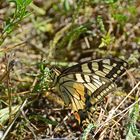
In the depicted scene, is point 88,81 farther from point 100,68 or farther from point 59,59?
point 59,59

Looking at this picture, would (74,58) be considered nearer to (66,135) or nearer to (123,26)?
(123,26)

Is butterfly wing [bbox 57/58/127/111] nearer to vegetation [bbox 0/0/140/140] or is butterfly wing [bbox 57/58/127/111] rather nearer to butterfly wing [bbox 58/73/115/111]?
butterfly wing [bbox 58/73/115/111]

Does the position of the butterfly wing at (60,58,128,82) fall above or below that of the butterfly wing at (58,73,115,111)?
above

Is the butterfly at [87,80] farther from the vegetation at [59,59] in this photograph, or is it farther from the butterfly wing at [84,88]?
the vegetation at [59,59]

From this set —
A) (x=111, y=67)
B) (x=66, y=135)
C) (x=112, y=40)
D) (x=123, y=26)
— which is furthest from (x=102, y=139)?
(x=123, y=26)

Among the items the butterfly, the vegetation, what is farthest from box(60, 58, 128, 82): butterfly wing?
the vegetation

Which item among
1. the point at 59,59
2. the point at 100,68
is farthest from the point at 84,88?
the point at 59,59
